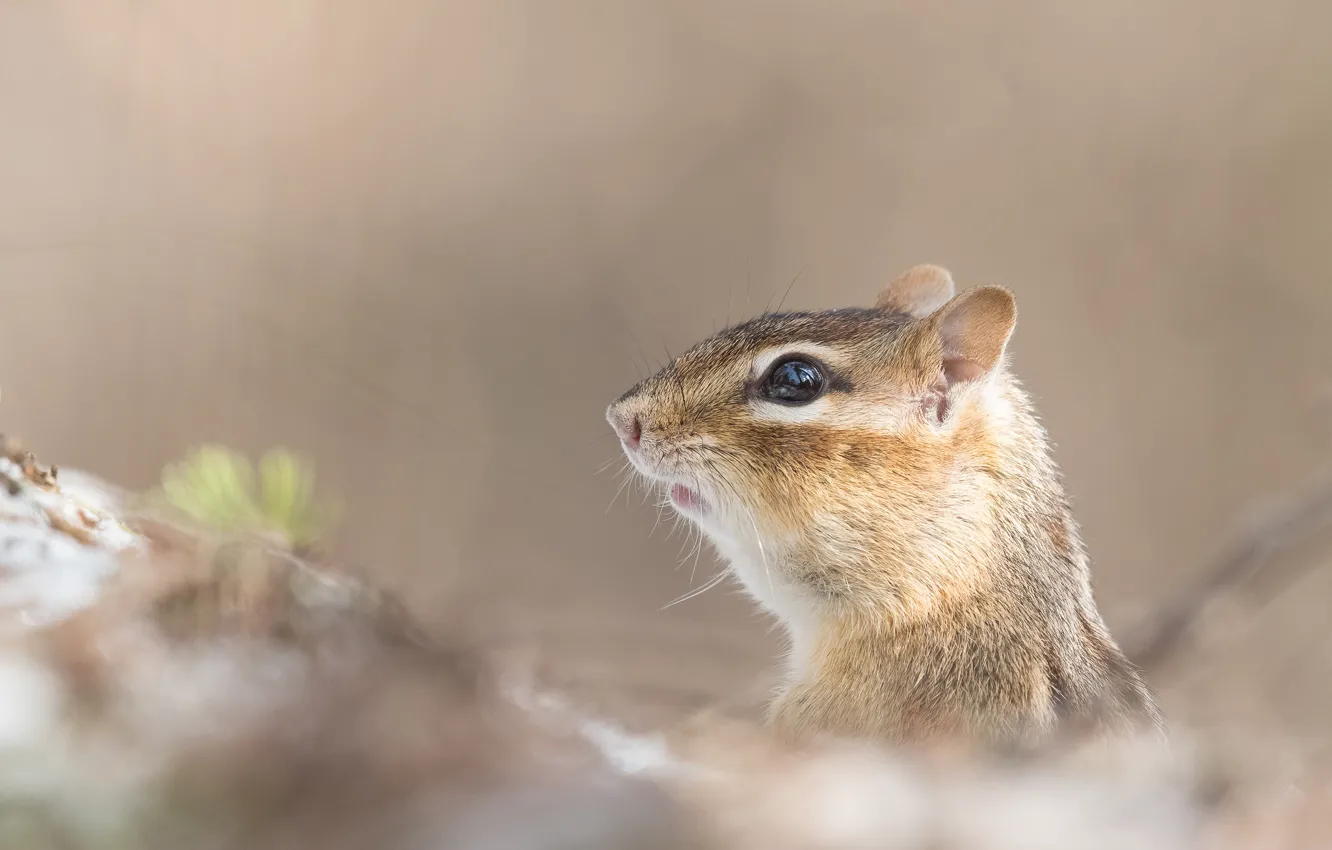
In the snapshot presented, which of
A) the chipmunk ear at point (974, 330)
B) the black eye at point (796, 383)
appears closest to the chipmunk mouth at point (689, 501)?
the black eye at point (796, 383)

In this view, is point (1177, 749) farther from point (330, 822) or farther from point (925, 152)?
point (925, 152)

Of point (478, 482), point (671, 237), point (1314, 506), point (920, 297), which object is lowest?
point (1314, 506)

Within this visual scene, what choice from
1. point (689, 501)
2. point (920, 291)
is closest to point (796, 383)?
point (689, 501)

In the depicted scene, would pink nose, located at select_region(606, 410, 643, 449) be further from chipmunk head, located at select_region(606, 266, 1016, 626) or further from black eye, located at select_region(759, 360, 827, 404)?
black eye, located at select_region(759, 360, 827, 404)

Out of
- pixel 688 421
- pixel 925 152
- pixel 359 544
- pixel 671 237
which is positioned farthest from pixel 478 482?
pixel 688 421

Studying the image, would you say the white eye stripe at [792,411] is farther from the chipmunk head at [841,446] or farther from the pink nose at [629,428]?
the pink nose at [629,428]

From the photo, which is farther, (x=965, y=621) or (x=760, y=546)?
(x=760, y=546)

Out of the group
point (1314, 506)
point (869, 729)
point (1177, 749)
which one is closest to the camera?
point (1177, 749)

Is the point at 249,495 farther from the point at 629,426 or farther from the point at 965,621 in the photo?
the point at 965,621
